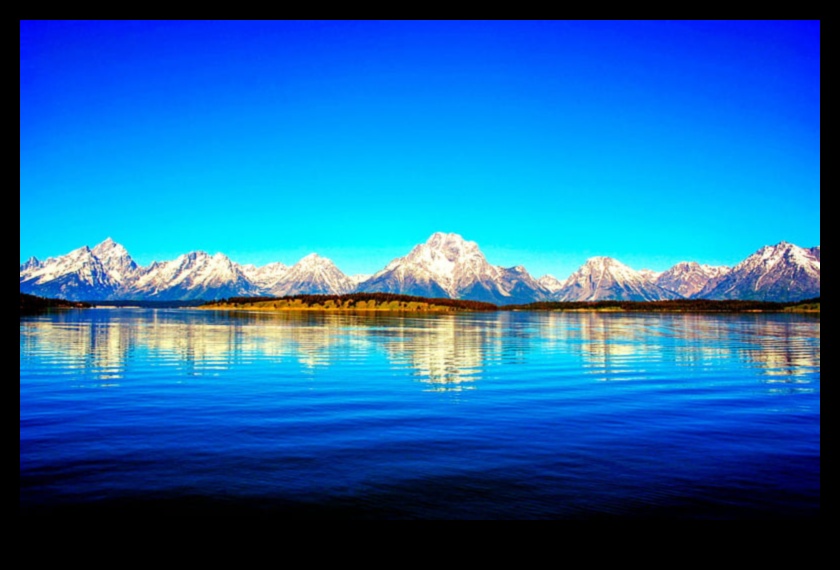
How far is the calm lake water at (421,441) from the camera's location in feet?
47.2

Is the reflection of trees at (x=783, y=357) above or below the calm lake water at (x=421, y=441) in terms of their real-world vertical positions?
below

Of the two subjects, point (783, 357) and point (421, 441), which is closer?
point (421, 441)

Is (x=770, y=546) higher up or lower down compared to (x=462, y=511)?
higher up

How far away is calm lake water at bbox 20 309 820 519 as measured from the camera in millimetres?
14383

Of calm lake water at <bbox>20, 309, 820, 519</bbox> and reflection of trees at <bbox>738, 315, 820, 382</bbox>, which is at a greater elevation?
calm lake water at <bbox>20, 309, 820, 519</bbox>

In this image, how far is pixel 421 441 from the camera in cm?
2131

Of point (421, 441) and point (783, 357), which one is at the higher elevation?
point (421, 441)

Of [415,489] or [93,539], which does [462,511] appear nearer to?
[415,489]

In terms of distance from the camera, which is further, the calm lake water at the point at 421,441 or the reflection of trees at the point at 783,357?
the reflection of trees at the point at 783,357

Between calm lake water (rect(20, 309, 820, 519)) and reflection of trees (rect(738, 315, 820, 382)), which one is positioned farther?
reflection of trees (rect(738, 315, 820, 382))

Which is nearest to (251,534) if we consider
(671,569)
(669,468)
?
(671,569)

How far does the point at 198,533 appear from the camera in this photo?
9555mm

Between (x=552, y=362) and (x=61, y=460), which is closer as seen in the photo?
(x=61, y=460)

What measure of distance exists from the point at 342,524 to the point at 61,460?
1303cm
